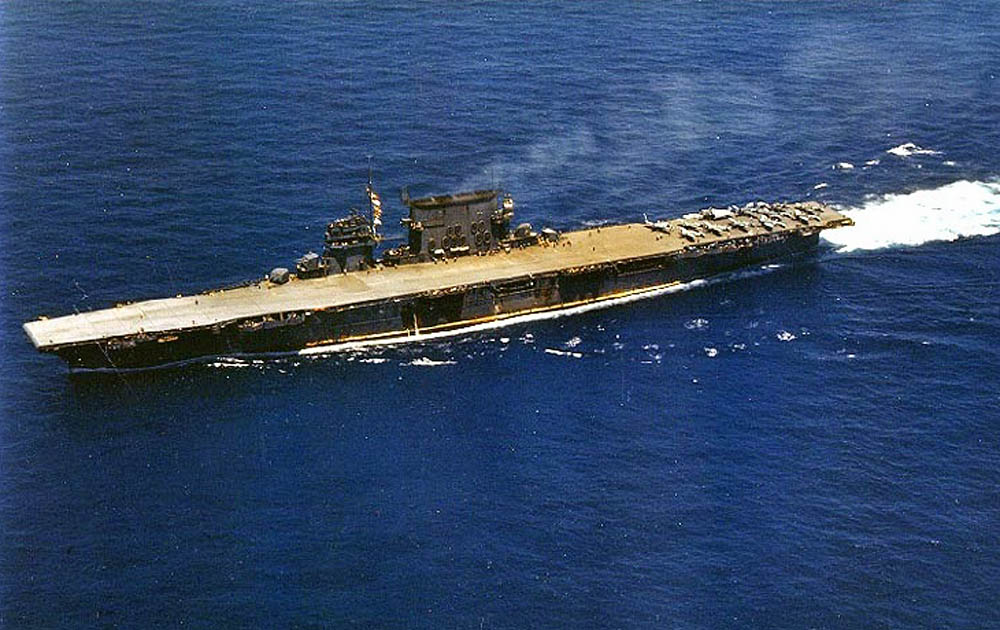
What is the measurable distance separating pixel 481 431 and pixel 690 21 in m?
109

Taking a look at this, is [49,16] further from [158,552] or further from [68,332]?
[158,552]

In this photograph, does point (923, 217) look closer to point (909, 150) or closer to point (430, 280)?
point (909, 150)

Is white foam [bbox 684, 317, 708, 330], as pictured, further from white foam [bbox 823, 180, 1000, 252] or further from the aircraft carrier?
white foam [bbox 823, 180, 1000, 252]

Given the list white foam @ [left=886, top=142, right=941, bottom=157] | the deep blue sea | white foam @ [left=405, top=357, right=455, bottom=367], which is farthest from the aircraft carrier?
white foam @ [left=886, top=142, right=941, bottom=157]

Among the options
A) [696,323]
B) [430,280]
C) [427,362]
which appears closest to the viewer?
[427,362]

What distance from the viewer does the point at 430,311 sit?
357 feet

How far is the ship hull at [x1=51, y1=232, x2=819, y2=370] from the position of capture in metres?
100

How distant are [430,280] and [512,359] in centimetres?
1320

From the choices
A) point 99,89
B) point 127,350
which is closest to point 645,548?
point 127,350

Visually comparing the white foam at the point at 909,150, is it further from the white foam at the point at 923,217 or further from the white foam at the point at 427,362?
the white foam at the point at 427,362

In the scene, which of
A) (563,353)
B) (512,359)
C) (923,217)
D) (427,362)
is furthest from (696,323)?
(923,217)

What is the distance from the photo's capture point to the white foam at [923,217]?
12475cm

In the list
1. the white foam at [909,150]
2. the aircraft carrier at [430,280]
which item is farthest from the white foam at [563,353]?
the white foam at [909,150]

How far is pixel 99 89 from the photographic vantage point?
15062cm
